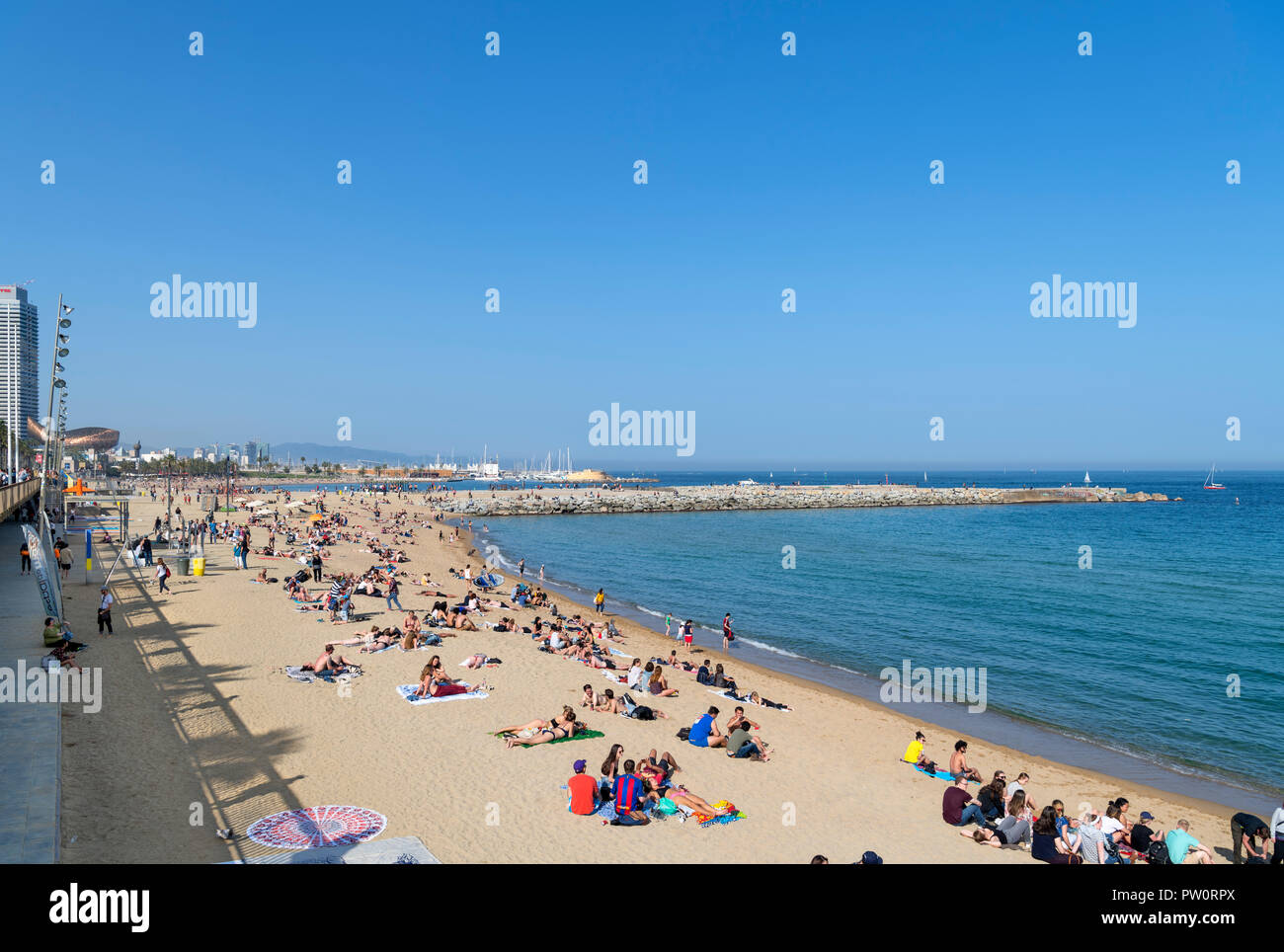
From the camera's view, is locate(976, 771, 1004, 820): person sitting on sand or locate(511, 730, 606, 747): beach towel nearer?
locate(976, 771, 1004, 820): person sitting on sand

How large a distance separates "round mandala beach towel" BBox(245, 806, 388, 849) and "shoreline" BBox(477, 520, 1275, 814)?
452 inches

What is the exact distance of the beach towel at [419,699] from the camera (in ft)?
44.0

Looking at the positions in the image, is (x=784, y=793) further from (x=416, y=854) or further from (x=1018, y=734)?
(x=1018, y=734)

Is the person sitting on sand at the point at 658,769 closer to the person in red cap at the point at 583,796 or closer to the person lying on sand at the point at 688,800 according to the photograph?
the person lying on sand at the point at 688,800

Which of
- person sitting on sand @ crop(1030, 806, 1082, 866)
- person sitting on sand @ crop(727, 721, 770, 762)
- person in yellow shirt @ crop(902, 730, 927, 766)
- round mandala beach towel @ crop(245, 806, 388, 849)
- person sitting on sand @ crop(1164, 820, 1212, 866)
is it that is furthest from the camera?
person in yellow shirt @ crop(902, 730, 927, 766)

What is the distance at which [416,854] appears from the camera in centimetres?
721

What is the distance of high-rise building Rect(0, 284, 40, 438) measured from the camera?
1909 inches

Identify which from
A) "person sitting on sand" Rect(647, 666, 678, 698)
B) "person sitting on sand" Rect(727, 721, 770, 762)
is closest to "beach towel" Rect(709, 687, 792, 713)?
"person sitting on sand" Rect(647, 666, 678, 698)

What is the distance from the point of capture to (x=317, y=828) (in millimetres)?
8266

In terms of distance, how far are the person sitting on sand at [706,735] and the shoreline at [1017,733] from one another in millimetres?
5487

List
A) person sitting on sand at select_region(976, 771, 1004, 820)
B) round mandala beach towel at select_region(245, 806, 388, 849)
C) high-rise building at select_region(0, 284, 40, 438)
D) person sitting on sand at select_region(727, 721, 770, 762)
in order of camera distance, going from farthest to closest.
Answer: high-rise building at select_region(0, 284, 40, 438), person sitting on sand at select_region(727, 721, 770, 762), person sitting on sand at select_region(976, 771, 1004, 820), round mandala beach towel at select_region(245, 806, 388, 849)

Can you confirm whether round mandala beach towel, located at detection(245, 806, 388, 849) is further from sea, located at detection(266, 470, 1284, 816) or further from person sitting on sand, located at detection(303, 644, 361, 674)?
sea, located at detection(266, 470, 1284, 816)
